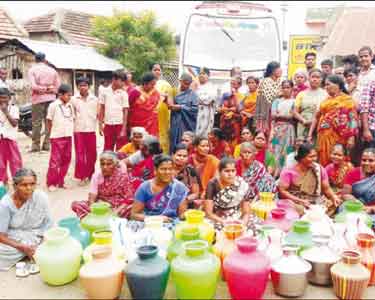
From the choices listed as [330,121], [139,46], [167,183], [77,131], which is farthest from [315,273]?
[139,46]

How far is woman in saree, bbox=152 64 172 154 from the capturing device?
Answer: 6.05m

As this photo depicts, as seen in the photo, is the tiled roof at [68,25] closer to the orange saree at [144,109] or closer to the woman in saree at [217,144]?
the orange saree at [144,109]

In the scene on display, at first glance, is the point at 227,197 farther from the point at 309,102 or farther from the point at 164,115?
the point at 164,115

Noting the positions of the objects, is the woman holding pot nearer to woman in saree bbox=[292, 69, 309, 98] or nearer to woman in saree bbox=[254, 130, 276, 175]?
woman in saree bbox=[254, 130, 276, 175]

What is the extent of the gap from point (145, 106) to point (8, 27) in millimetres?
8844

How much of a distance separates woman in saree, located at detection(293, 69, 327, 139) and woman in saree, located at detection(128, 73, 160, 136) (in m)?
1.90

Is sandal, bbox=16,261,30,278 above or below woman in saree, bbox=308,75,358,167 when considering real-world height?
below

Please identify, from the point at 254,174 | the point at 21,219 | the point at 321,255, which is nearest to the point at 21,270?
the point at 21,219

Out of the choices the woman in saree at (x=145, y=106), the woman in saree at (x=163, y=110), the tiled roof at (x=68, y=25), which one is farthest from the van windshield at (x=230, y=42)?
the tiled roof at (x=68, y=25)

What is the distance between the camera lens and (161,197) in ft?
11.6

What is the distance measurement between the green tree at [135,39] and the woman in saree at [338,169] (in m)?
12.7

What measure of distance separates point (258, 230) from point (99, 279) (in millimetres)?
1216

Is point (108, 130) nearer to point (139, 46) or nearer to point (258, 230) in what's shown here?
point (258, 230)

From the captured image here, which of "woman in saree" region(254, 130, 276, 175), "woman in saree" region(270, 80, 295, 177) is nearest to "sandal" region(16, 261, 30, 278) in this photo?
"woman in saree" region(254, 130, 276, 175)
